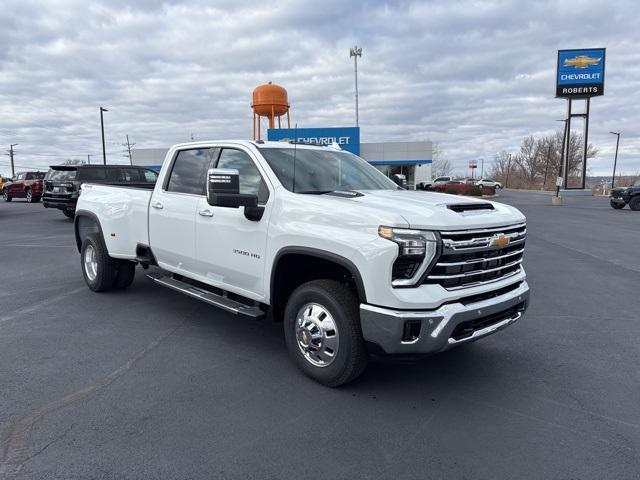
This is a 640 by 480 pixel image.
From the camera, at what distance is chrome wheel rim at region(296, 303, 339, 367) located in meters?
3.73

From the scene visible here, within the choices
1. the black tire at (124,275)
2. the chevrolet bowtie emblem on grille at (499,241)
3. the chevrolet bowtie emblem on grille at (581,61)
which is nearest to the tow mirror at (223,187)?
the chevrolet bowtie emblem on grille at (499,241)

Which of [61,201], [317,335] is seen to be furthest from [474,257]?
[61,201]

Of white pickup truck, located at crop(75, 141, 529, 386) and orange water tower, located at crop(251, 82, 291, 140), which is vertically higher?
orange water tower, located at crop(251, 82, 291, 140)

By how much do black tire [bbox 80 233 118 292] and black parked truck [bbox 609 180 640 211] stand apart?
26190mm

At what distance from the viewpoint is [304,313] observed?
3.90 meters

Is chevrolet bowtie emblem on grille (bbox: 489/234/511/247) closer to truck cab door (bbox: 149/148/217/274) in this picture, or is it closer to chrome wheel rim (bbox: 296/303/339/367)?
chrome wheel rim (bbox: 296/303/339/367)

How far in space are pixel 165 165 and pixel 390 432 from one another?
3.91 m

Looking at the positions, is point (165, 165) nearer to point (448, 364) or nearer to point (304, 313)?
point (304, 313)

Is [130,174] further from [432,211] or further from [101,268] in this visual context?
[432,211]

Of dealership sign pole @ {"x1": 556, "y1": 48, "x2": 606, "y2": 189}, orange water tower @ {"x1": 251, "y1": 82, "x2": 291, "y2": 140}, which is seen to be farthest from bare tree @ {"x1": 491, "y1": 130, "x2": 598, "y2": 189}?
orange water tower @ {"x1": 251, "y1": 82, "x2": 291, "y2": 140}

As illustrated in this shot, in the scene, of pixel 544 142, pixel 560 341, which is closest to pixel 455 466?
pixel 560 341

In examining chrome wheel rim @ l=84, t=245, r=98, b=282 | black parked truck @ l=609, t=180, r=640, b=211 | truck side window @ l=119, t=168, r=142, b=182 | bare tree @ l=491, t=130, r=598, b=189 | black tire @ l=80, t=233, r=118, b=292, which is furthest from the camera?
bare tree @ l=491, t=130, r=598, b=189

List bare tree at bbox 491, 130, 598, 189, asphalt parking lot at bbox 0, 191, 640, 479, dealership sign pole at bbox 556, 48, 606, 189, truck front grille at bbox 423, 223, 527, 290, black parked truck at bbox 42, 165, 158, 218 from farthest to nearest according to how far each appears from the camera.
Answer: bare tree at bbox 491, 130, 598, 189 → dealership sign pole at bbox 556, 48, 606, 189 → black parked truck at bbox 42, 165, 158, 218 → truck front grille at bbox 423, 223, 527, 290 → asphalt parking lot at bbox 0, 191, 640, 479

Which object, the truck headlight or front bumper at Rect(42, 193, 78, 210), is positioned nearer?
the truck headlight
